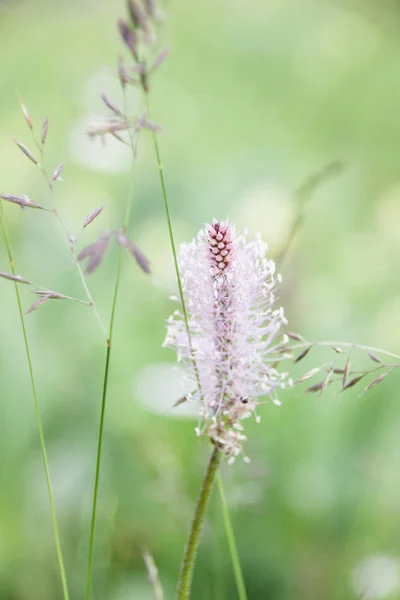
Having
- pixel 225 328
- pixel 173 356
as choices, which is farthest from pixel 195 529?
pixel 173 356

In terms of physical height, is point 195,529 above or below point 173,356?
below

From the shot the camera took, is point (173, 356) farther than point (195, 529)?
Yes

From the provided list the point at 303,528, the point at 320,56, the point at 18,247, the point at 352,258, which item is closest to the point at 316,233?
the point at 352,258

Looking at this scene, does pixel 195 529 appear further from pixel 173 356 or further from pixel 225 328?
pixel 173 356

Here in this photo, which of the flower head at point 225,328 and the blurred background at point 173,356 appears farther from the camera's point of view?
the blurred background at point 173,356

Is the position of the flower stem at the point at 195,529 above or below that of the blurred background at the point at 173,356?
below
